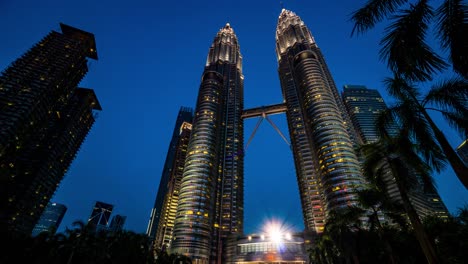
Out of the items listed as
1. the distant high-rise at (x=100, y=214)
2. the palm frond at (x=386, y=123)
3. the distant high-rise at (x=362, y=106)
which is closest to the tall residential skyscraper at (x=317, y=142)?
the distant high-rise at (x=362, y=106)

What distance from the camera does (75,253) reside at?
32.1 meters

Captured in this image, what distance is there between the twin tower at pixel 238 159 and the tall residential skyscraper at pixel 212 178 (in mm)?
426

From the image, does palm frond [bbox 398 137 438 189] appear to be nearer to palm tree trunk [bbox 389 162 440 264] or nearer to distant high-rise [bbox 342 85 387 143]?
palm tree trunk [bbox 389 162 440 264]

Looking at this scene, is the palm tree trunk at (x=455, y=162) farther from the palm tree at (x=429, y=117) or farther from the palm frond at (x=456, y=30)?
the palm frond at (x=456, y=30)

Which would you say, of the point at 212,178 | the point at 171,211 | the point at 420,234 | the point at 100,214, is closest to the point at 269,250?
the point at 212,178

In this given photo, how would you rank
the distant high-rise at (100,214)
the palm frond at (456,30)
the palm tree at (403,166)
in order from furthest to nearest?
the distant high-rise at (100,214)
the palm tree at (403,166)
the palm frond at (456,30)

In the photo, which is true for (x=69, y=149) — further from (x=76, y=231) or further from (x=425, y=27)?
(x=425, y=27)

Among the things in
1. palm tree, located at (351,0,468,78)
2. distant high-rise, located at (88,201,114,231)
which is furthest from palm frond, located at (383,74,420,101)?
distant high-rise, located at (88,201,114,231)

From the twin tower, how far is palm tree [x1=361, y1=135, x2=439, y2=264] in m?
100

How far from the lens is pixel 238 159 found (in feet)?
526

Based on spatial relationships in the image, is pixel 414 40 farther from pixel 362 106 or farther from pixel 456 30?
pixel 362 106

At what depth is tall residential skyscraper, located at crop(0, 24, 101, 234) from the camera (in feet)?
325

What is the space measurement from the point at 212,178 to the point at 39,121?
92.6 metres

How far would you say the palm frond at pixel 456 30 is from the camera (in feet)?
17.1
